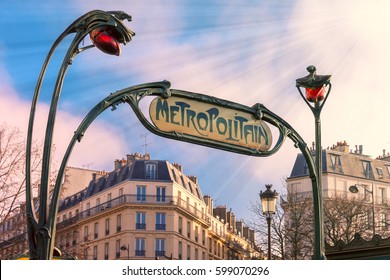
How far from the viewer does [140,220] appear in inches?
2699

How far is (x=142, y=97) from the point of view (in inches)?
335

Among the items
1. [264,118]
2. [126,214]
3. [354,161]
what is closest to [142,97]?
[264,118]

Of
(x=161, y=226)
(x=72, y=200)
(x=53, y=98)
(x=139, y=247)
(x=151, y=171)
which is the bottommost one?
(x=53, y=98)

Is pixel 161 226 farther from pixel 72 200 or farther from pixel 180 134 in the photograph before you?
pixel 180 134

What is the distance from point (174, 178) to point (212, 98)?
6264 cm

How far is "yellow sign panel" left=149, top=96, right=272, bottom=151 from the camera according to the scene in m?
8.56

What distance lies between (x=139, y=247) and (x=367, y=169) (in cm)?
2338

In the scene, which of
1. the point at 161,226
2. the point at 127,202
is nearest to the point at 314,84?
the point at 127,202

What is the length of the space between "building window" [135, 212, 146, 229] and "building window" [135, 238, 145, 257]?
3.95 feet

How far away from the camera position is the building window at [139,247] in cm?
6650

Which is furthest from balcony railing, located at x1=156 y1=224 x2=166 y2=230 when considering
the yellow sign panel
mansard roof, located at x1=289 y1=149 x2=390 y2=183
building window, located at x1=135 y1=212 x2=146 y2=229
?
the yellow sign panel

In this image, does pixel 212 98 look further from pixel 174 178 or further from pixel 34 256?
pixel 174 178
